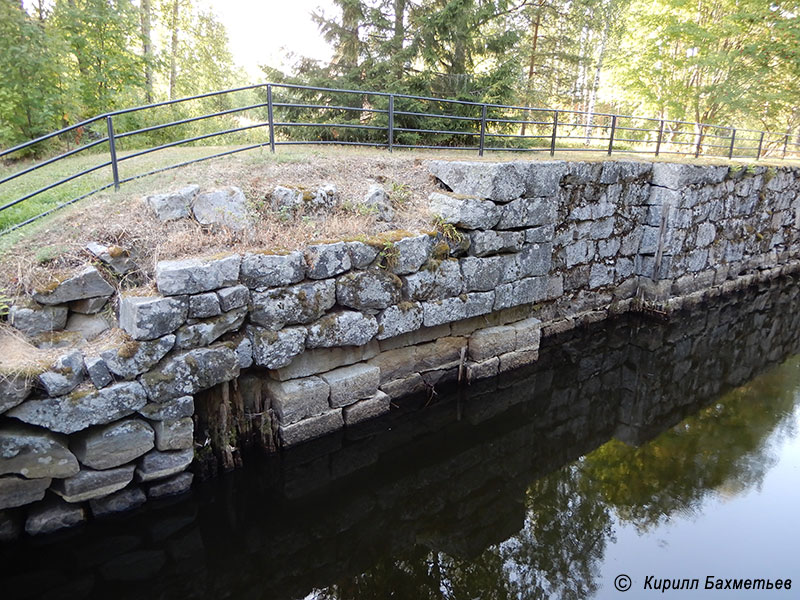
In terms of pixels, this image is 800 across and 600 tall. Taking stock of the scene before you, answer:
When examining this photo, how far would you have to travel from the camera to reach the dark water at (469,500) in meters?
3.93

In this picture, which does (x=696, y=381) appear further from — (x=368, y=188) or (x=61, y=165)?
(x=61, y=165)

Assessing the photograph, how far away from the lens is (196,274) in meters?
4.32

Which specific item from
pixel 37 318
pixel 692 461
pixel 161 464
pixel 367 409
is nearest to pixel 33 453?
pixel 161 464

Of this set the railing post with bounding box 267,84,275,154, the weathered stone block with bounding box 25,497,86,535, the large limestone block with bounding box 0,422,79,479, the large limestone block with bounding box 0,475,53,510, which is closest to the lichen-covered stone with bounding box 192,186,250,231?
the railing post with bounding box 267,84,275,154

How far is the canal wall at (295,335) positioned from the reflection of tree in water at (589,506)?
1.86m

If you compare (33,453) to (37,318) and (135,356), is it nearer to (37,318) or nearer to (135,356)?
(135,356)

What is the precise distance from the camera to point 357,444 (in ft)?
18.2

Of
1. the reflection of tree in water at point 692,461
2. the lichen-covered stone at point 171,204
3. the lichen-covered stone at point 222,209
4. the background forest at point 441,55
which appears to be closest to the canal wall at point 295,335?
the lichen-covered stone at point 222,209

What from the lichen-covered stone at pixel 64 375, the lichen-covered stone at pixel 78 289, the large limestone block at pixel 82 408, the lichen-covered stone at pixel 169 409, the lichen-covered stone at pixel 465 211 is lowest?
the lichen-covered stone at pixel 169 409

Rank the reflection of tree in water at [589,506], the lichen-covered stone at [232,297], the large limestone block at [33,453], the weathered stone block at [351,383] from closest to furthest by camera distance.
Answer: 1. the large limestone block at [33,453]
2. the reflection of tree in water at [589,506]
3. the lichen-covered stone at [232,297]
4. the weathered stone block at [351,383]

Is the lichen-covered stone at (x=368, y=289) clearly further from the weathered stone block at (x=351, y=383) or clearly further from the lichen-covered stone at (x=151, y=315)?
the lichen-covered stone at (x=151, y=315)

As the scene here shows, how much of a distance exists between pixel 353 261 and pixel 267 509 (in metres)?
2.63

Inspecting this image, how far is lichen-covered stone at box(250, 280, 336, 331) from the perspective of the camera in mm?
4781

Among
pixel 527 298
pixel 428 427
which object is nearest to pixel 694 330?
pixel 527 298
